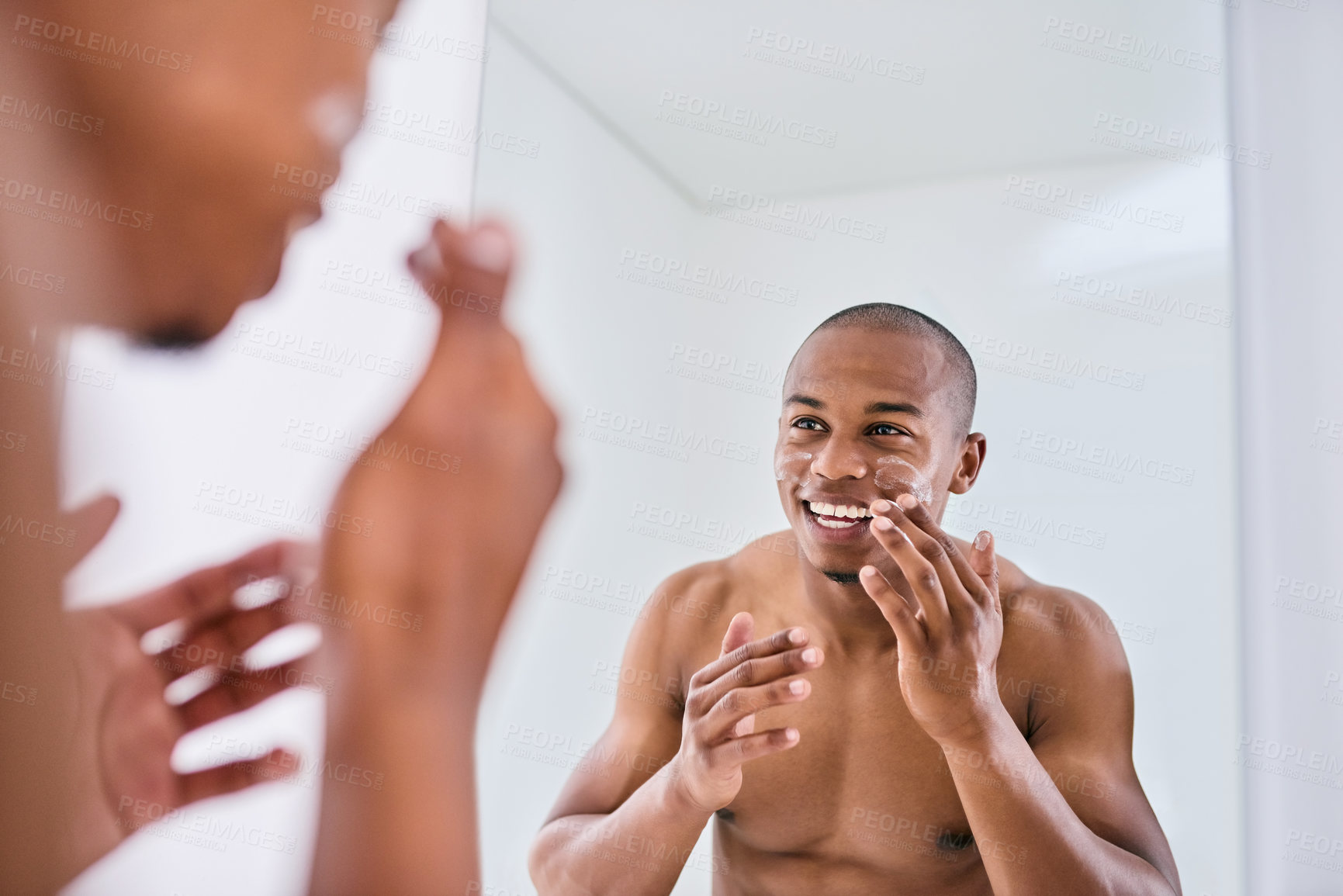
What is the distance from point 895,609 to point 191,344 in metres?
0.94

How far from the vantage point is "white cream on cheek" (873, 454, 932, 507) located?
2.85 feet

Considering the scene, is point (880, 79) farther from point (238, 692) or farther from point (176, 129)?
point (238, 692)

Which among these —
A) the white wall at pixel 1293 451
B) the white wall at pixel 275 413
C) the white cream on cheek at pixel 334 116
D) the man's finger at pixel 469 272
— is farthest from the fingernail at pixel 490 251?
the white wall at pixel 1293 451

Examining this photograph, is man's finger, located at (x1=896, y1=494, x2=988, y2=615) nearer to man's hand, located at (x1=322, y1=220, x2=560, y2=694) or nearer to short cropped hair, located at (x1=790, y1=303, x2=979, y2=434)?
short cropped hair, located at (x1=790, y1=303, x2=979, y2=434)

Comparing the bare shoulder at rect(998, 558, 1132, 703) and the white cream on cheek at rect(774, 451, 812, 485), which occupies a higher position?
the white cream on cheek at rect(774, 451, 812, 485)

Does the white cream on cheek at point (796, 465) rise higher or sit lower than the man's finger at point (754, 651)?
higher

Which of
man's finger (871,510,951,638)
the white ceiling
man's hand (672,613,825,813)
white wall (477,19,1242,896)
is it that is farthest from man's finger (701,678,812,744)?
the white ceiling

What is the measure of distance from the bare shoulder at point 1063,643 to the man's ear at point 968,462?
11cm

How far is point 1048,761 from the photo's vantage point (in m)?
0.85

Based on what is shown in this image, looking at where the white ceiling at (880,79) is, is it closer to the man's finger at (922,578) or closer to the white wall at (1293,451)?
the white wall at (1293,451)

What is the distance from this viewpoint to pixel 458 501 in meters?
1.03

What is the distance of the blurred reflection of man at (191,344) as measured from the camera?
0.78m

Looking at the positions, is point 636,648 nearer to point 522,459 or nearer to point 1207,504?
point 522,459

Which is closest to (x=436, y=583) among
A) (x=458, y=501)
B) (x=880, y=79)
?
(x=458, y=501)
